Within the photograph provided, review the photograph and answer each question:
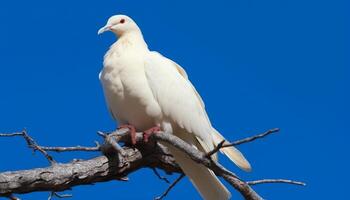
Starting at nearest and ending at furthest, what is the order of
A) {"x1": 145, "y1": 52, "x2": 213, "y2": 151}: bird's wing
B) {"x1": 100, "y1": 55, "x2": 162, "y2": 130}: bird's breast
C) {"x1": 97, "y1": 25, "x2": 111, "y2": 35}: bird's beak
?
{"x1": 100, "y1": 55, "x2": 162, "y2": 130}: bird's breast → {"x1": 145, "y1": 52, "x2": 213, "y2": 151}: bird's wing → {"x1": 97, "y1": 25, "x2": 111, "y2": 35}: bird's beak

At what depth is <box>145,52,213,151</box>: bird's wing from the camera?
6.18 m

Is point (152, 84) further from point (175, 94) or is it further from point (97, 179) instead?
point (97, 179)

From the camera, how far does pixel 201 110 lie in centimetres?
652

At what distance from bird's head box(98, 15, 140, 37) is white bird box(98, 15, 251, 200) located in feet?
1.67

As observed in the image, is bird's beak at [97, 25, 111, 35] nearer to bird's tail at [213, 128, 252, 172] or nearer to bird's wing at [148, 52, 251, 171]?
bird's wing at [148, 52, 251, 171]

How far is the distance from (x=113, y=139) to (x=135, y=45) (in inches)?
72.2

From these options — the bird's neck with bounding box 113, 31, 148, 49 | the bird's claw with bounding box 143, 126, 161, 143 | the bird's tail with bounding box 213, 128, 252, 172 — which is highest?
the bird's neck with bounding box 113, 31, 148, 49

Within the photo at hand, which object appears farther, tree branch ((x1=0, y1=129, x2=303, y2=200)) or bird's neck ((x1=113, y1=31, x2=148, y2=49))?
bird's neck ((x1=113, y1=31, x2=148, y2=49))

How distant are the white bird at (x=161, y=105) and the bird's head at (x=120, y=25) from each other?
20.0 inches

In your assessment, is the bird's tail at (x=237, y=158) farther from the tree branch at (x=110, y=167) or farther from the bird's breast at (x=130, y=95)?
the bird's breast at (x=130, y=95)

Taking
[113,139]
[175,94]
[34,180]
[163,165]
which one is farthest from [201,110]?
[34,180]

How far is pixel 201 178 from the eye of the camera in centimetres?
593

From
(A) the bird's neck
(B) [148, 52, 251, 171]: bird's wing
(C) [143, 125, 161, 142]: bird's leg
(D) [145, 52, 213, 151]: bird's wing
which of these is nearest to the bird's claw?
(C) [143, 125, 161, 142]: bird's leg

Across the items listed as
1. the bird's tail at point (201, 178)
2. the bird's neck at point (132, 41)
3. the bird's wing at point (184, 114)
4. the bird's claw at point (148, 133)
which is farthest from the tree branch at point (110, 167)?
the bird's neck at point (132, 41)
